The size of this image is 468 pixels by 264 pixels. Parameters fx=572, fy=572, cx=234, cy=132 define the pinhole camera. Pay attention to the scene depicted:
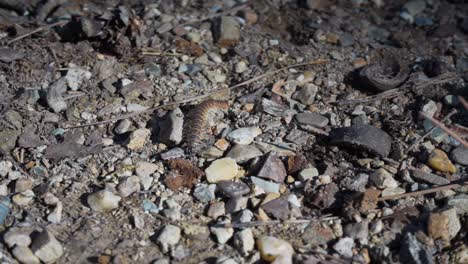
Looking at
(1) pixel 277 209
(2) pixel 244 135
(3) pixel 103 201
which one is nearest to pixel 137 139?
(3) pixel 103 201

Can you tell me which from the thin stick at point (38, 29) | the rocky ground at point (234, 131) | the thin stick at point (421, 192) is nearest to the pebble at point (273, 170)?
the rocky ground at point (234, 131)

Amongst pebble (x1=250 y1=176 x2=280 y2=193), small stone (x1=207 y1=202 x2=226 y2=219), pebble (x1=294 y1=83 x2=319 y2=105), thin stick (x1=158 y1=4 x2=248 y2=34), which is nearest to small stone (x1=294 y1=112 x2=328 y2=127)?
pebble (x1=294 y1=83 x2=319 y2=105)

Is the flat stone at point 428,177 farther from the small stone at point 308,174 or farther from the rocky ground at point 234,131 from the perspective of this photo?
the small stone at point 308,174

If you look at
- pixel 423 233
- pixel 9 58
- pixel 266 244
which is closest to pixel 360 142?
pixel 423 233

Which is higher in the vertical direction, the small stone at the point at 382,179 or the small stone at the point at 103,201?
the small stone at the point at 382,179

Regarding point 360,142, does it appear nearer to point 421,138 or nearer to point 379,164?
point 379,164

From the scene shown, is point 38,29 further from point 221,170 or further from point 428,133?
point 428,133
